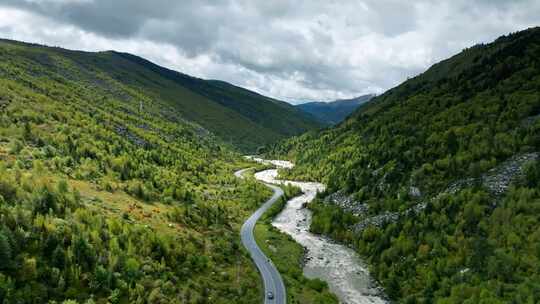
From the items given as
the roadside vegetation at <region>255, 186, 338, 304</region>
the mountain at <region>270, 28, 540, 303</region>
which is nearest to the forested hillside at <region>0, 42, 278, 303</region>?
the roadside vegetation at <region>255, 186, 338, 304</region>

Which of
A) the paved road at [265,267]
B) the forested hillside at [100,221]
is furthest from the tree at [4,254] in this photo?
the paved road at [265,267]

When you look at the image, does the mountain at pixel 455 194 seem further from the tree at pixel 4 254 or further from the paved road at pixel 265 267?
the tree at pixel 4 254

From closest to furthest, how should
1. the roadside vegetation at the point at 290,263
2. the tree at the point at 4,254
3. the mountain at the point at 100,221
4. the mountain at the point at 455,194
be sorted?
1. the tree at the point at 4,254
2. the mountain at the point at 100,221
3. the mountain at the point at 455,194
4. the roadside vegetation at the point at 290,263

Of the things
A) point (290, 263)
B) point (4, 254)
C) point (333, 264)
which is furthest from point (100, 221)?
point (333, 264)

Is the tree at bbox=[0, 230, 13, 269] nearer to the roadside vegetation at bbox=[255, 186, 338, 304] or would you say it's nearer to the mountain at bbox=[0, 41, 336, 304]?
the mountain at bbox=[0, 41, 336, 304]

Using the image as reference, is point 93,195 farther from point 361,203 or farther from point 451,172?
point 451,172

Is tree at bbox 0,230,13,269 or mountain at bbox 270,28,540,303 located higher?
mountain at bbox 270,28,540,303
